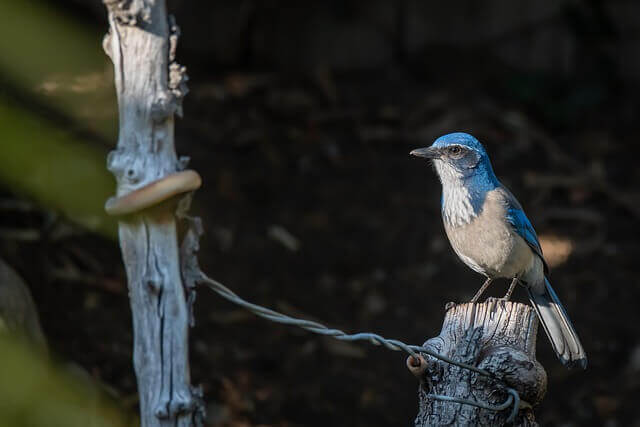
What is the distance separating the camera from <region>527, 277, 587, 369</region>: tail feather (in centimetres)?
421

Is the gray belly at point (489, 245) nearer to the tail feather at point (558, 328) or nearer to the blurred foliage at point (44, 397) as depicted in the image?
the tail feather at point (558, 328)

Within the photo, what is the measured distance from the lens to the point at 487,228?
14.5 feet

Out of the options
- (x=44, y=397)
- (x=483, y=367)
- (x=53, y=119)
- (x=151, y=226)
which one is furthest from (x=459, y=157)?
(x=53, y=119)

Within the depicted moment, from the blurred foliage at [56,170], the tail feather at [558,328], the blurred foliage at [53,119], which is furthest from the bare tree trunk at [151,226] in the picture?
the blurred foliage at [56,170]

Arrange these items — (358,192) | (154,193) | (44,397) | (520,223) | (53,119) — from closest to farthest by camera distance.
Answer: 1. (154,193)
2. (520,223)
3. (44,397)
4. (53,119)
5. (358,192)

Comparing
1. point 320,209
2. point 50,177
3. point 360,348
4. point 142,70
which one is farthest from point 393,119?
point 142,70

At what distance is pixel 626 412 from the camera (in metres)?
6.71

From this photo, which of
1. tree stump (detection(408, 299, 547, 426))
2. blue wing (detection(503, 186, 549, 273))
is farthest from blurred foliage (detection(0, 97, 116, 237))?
tree stump (detection(408, 299, 547, 426))

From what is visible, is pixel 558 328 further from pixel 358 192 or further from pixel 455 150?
pixel 358 192

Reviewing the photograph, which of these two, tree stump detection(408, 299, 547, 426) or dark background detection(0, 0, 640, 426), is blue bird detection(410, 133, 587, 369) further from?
dark background detection(0, 0, 640, 426)

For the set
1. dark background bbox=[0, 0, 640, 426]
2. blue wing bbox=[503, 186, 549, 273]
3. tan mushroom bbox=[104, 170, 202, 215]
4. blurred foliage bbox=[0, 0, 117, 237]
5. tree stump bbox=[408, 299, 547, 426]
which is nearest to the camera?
tree stump bbox=[408, 299, 547, 426]

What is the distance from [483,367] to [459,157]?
1497 mm

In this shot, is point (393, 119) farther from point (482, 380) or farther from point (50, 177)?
point (482, 380)

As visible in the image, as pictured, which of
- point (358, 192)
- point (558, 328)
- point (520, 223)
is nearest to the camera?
point (558, 328)
